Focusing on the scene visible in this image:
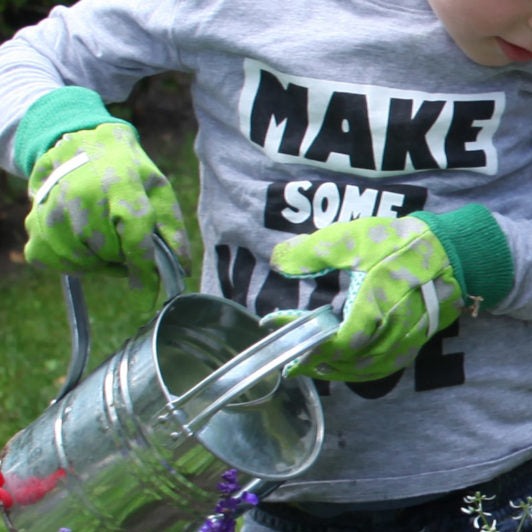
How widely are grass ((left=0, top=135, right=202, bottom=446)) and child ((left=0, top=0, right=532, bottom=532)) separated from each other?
1.63 meters

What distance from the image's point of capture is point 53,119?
1.56 m

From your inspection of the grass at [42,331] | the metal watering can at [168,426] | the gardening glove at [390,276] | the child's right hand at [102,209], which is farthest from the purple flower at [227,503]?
the grass at [42,331]

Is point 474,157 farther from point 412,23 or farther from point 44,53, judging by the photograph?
point 44,53

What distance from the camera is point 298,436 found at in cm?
152

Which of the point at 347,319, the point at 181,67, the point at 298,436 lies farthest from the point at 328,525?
the point at 181,67

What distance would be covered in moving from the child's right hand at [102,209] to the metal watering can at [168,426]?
0.10ft

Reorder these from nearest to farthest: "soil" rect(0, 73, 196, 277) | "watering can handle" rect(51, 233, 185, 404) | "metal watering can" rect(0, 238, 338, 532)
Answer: "metal watering can" rect(0, 238, 338, 532) < "watering can handle" rect(51, 233, 185, 404) < "soil" rect(0, 73, 196, 277)

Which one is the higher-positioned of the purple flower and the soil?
the purple flower

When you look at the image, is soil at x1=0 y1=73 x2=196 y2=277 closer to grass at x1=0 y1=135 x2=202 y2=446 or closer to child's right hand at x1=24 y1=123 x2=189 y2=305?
grass at x1=0 y1=135 x2=202 y2=446

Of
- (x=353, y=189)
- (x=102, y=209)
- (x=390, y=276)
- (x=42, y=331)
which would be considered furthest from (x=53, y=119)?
(x=42, y=331)

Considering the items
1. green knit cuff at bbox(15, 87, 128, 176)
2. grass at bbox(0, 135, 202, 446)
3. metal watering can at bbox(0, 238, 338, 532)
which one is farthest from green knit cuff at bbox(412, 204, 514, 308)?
grass at bbox(0, 135, 202, 446)

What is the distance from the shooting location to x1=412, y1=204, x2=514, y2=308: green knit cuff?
1418mm

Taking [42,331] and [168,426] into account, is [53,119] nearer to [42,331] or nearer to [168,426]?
[168,426]

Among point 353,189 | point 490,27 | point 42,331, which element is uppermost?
point 490,27
